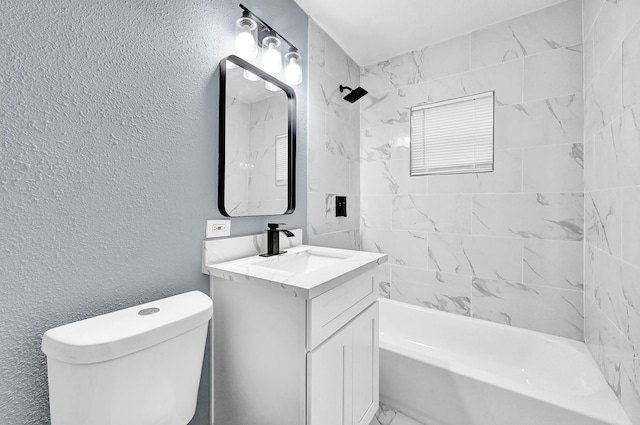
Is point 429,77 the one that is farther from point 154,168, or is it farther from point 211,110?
point 154,168

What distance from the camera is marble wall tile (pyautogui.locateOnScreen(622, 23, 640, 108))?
3.21 feet

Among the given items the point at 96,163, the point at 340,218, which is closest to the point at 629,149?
the point at 340,218

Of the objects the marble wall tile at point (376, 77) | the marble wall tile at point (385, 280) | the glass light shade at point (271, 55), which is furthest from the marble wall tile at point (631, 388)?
the marble wall tile at point (376, 77)

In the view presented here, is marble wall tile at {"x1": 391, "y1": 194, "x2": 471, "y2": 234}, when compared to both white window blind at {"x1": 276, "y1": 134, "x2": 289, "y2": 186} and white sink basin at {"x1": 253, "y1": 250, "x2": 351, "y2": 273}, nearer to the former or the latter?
white sink basin at {"x1": 253, "y1": 250, "x2": 351, "y2": 273}

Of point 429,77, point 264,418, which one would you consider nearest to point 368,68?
point 429,77

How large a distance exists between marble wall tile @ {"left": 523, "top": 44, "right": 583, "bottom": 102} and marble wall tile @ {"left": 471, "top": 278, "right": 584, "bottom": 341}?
1.22 meters

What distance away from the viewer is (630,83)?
103 cm

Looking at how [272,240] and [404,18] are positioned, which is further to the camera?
[404,18]

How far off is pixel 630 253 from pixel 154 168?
5.95ft

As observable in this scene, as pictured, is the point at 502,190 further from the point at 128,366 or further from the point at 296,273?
the point at 128,366

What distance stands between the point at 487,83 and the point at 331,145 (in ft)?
3.76

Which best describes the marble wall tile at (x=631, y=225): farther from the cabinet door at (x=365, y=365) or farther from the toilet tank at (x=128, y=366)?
the toilet tank at (x=128, y=366)

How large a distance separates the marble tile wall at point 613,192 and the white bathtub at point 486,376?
4.9 inches

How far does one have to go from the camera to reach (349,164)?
224 cm
